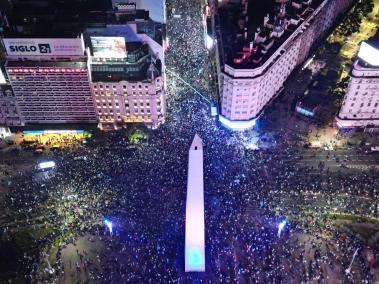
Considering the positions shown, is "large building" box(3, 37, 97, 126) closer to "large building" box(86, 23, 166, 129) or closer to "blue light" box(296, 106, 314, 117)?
"large building" box(86, 23, 166, 129)

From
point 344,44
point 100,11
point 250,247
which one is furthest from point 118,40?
point 344,44

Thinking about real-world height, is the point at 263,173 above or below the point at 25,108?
below

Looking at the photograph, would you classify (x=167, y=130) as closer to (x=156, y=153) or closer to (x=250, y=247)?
(x=156, y=153)

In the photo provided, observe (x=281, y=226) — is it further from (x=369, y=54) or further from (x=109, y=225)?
(x=369, y=54)

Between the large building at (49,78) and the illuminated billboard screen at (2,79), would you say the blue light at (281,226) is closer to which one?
the large building at (49,78)

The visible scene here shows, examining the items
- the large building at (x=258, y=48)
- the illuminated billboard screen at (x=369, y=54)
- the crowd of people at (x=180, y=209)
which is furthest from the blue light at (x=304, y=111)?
the illuminated billboard screen at (x=369, y=54)

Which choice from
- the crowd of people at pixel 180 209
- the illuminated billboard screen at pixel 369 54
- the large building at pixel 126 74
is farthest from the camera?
the large building at pixel 126 74
